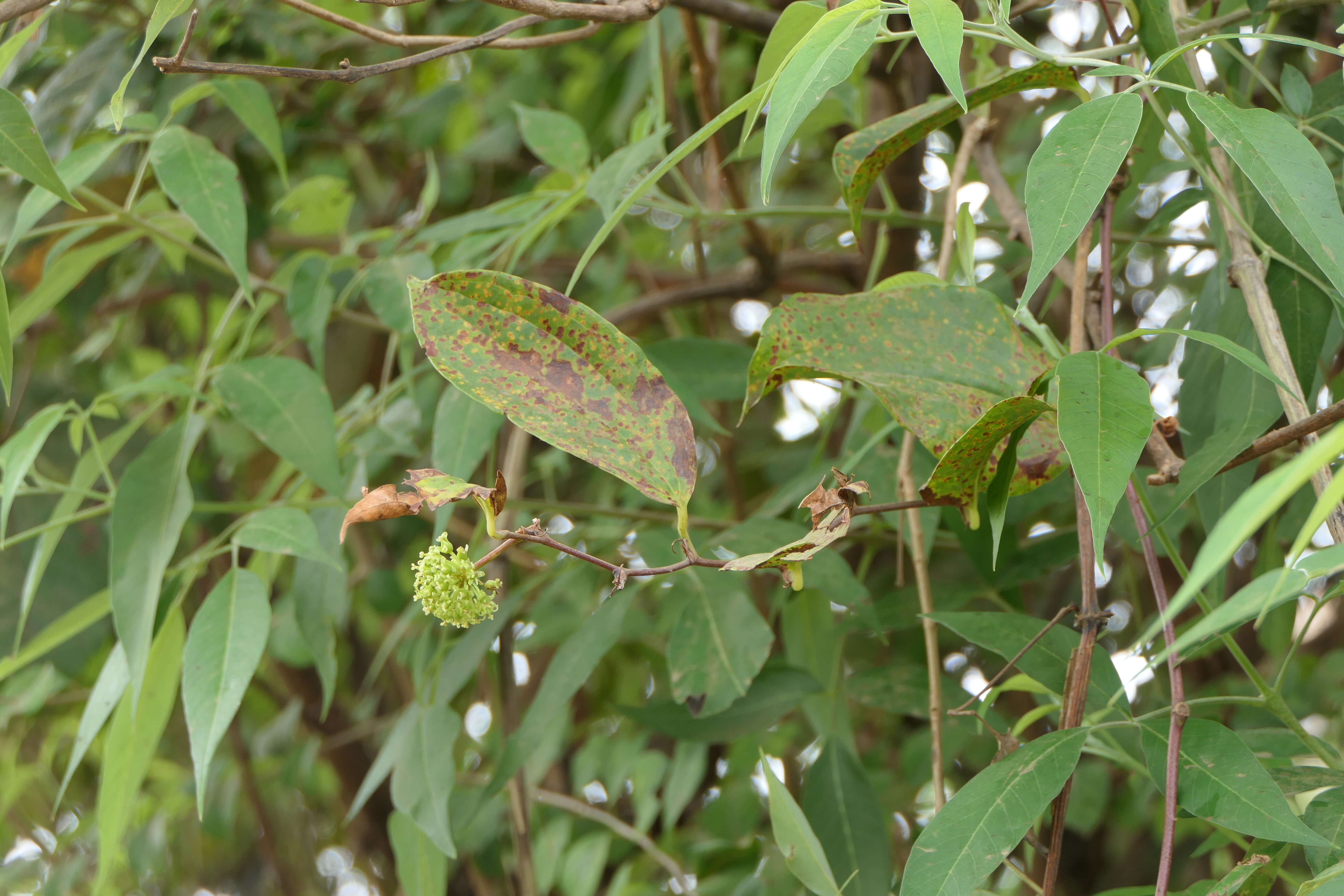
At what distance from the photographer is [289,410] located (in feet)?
1.69

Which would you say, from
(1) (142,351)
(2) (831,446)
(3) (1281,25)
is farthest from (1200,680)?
(1) (142,351)

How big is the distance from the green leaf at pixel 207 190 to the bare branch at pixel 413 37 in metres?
0.13

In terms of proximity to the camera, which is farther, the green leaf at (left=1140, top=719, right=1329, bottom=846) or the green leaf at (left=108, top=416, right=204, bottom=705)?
the green leaf at (left=108, top=416, right=204, bottom=705)

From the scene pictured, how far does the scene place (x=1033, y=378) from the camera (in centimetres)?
35

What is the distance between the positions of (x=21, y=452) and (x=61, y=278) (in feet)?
0.59

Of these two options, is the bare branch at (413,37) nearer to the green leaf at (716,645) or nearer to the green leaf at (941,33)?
the green leaf at (941,33)

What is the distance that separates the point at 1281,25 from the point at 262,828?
1.12 m

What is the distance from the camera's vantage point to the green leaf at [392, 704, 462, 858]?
1.69 ft

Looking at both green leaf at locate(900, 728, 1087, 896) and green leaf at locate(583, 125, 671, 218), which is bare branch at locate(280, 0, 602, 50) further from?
green leaf at locate(900, 728, 1087, 896)

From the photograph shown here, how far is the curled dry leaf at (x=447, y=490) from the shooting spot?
271mm

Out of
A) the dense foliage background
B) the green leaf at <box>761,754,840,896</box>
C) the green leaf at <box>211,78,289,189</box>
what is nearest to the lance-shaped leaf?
the dense foliage background

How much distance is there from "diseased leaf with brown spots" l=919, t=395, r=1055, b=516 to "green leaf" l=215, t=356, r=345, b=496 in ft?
0.99

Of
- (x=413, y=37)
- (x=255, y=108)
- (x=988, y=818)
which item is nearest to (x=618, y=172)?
(x=413, y=37)

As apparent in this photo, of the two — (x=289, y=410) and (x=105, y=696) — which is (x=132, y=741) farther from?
(x=289, y=410)
